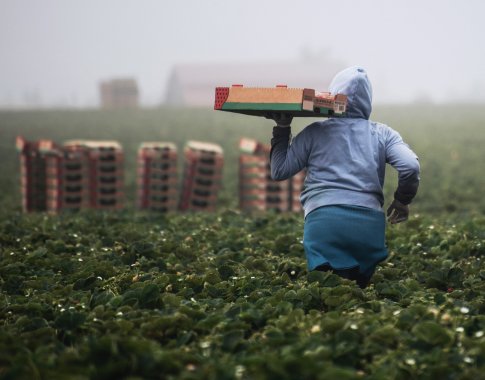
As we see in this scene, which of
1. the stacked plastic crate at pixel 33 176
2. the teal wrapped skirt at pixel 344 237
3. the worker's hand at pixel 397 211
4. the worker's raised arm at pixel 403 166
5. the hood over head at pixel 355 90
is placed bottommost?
the stacked plastic crate at pixel 33 176

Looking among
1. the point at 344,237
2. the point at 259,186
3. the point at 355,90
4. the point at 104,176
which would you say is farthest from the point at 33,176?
the point at 344,237

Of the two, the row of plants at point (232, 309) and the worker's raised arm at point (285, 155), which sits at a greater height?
the worker's raised arm at point (285, 155)

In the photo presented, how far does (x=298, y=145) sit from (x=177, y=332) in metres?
1.76

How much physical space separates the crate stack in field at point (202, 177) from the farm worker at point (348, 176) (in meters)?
7.98

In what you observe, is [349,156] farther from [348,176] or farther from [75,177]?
[75,177]

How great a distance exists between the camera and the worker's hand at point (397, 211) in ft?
17.9

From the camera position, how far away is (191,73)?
6894 centimetres

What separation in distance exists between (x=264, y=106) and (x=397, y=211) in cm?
123

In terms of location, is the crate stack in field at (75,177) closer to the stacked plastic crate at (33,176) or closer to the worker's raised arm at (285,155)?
the stacked plastic crate at (33,176)

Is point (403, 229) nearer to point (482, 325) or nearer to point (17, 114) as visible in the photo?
point (482, 325)

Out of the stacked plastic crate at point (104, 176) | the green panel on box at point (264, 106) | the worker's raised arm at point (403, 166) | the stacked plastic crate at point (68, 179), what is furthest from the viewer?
the stacked plastic crate at point (104, 176)

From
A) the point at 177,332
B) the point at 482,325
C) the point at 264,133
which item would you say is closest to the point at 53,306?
the point at 177,332

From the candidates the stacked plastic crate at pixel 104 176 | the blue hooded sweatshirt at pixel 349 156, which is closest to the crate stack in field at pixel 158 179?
the stacked plastic crate at pixel 104 176

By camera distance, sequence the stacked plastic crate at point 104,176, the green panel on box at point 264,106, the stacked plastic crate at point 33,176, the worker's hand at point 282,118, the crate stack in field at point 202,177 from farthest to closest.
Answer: the stacked plastic crate at point 33,176, the crate stack in field at point 202,177, the stacked plastic crate at point 104,176, the worker's hand at point 282,118, the green panel on box at point 264,106
